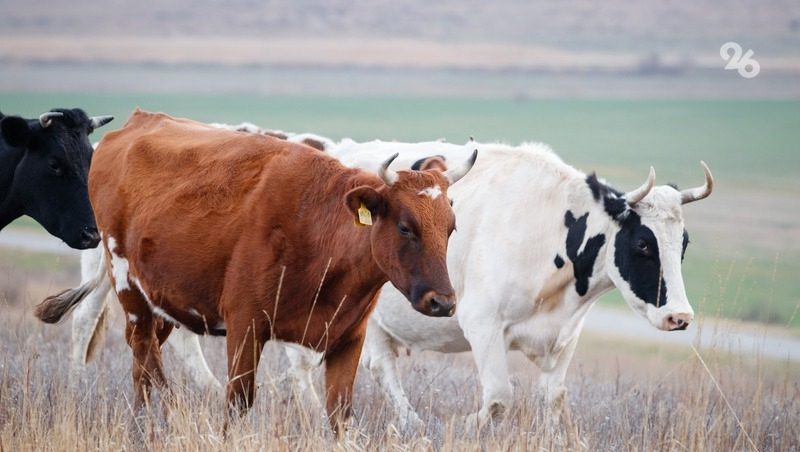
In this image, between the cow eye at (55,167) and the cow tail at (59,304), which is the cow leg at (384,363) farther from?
the cow eye at (55,167)

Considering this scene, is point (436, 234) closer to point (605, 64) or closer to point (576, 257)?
point (576, 257)

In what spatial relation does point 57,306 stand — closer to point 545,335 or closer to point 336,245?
point 336,245

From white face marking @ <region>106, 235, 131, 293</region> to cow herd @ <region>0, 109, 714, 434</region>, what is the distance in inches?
0.8

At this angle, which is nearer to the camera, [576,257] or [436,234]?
[436,234]

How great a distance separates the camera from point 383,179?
7.60 metres

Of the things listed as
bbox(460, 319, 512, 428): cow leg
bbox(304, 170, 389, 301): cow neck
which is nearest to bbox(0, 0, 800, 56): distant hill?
bbox(460, 319, 512, 428): cow leg

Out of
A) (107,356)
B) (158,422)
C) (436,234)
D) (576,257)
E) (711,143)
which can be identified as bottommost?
(711,143)

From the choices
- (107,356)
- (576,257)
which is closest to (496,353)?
(576,257)

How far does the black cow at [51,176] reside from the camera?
32.6 feet

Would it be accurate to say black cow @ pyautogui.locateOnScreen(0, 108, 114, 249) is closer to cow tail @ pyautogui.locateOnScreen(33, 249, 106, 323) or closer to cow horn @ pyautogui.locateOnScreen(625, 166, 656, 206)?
cow tail @ pyautogui.locateOnScreen(33, 249, 106, 323)

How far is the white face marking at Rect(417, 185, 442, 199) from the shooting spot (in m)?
7.61

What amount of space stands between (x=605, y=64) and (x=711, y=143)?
36.2 m

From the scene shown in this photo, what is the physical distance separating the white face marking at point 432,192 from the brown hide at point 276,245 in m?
0.03

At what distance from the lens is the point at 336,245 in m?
7.97
